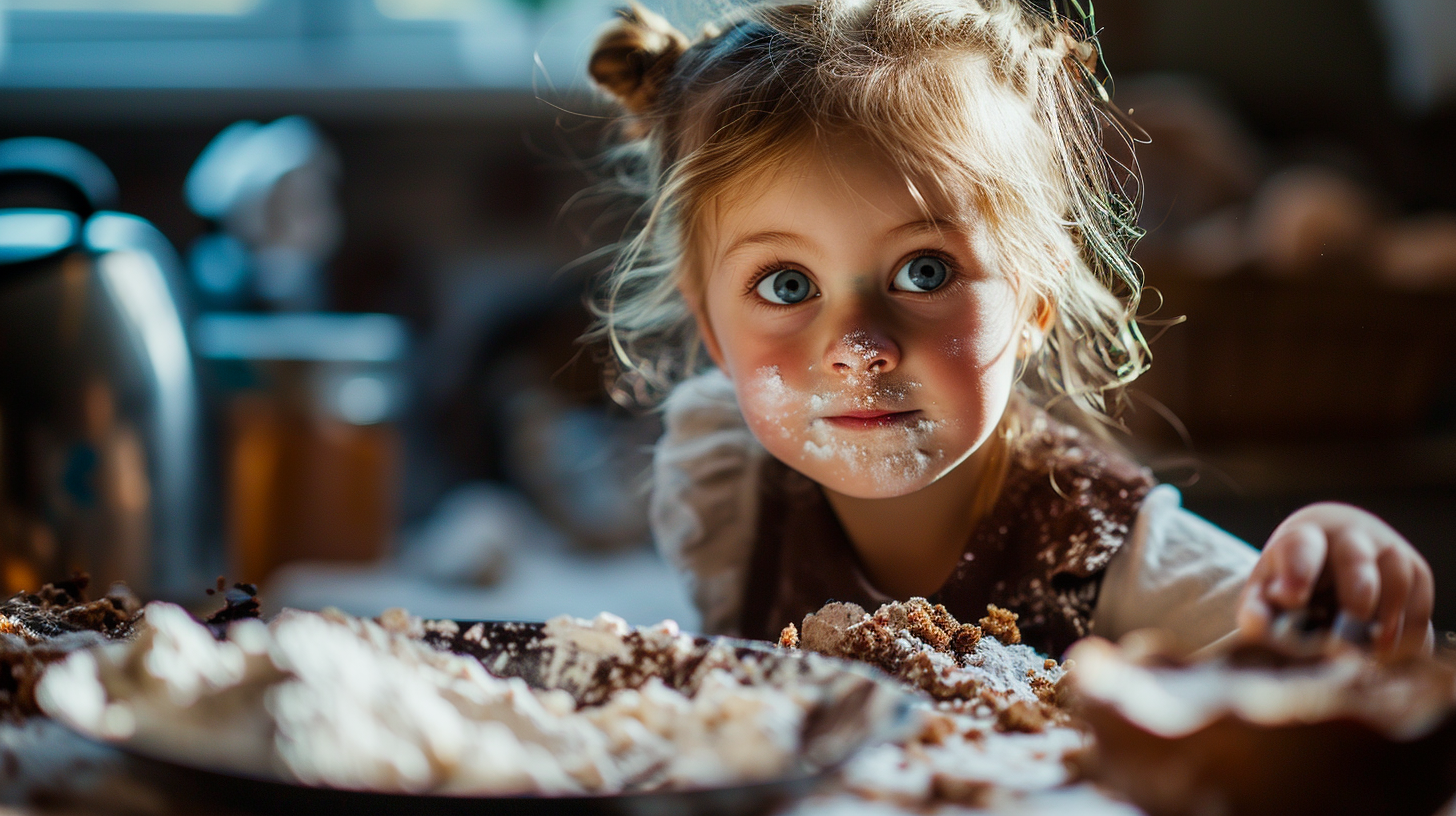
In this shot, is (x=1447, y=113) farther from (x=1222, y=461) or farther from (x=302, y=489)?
(x=302, y=489)

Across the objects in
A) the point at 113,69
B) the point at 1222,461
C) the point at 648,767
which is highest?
the point at 113,69

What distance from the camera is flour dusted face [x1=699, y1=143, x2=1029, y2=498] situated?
1.04ft

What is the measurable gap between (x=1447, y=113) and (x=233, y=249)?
139 centimetres

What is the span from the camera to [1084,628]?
0.37 meters

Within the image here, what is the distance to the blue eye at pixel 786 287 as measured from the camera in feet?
1.08

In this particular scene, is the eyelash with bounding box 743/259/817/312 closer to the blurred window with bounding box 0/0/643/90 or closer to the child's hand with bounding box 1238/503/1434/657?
the child's hand with bounding box 1238/503/1434/657

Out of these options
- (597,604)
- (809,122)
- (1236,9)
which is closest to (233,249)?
(597,604)

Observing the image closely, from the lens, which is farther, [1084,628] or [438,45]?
[438,45]

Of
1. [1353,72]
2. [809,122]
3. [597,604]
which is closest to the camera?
[809,122]

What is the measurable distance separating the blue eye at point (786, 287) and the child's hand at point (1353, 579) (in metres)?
0.15

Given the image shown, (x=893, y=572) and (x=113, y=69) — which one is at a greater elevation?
(x=113, y=69)

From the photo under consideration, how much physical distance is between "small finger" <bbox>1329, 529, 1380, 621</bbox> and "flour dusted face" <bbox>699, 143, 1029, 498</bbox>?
0.11 m

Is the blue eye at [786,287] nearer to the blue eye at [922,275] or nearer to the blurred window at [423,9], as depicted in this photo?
the blue eye at [922,275]

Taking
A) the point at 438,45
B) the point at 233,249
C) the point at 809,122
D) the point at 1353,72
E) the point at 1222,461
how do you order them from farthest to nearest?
1. the point at 438,45
2. the point at 1353,72
3. the point at 233,249
4. the point at 1222,461
5. the point at 809,122
